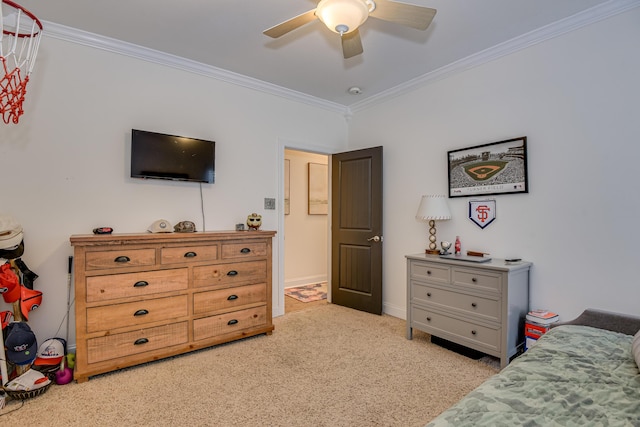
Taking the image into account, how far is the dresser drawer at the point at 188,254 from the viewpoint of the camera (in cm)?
262

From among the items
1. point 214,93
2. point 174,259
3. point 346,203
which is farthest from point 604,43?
point 174,259

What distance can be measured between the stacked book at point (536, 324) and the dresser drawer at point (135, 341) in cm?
274

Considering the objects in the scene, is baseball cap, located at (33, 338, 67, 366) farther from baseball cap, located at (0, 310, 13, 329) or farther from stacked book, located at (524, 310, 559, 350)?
stacked book, located at (524, 310, 559, 350)

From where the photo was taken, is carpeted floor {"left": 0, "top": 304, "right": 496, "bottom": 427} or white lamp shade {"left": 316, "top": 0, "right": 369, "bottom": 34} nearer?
white lamp shade {"left": 316, "top": 0, "right": 369, "bottom": 34}

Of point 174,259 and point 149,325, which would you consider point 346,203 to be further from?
point 149,325

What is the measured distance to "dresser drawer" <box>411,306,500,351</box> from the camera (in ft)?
8.26

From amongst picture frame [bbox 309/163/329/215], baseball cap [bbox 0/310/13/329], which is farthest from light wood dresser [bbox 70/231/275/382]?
picture frame [bbox 309/163/329/215]

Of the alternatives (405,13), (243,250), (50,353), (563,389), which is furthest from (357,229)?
(50,353)

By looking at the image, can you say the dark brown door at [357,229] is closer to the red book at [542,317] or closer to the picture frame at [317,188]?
the picture frame at [317,188]

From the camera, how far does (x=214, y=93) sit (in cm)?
341

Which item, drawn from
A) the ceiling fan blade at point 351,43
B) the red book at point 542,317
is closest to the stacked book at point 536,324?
the red book at point 542,317

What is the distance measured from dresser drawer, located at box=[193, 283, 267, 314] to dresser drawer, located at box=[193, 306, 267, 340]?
0.07 m

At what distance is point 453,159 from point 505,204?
68 cm

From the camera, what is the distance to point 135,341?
247cm
